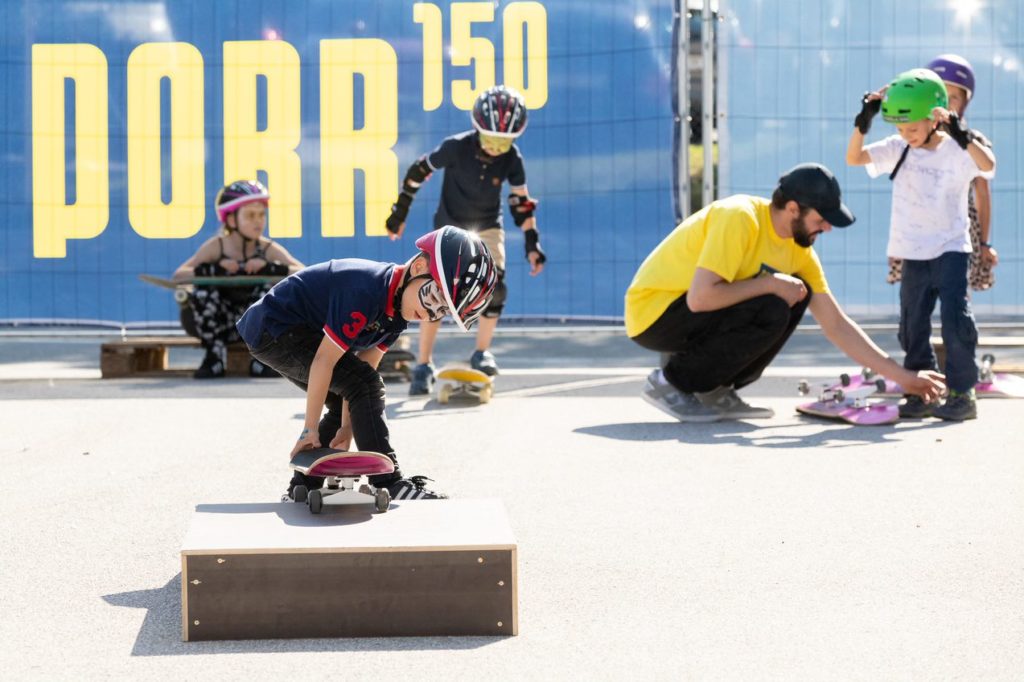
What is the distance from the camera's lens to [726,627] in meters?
3.70

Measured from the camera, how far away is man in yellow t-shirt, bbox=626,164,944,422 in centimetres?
736

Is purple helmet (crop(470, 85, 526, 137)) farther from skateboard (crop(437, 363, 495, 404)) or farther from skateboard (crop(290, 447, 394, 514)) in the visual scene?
skateboard (crop(290, 447, 394, 514))

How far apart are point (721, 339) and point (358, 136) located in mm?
5263

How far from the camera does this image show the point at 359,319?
15.4 ft

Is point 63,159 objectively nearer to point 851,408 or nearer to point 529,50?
point 529,50

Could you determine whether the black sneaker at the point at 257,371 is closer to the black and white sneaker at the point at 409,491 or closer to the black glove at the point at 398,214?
the black glove at the point at 398,214

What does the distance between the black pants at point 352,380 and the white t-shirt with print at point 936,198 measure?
387cm

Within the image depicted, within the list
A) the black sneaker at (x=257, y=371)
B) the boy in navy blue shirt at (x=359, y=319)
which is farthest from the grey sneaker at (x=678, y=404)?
the black sneaker at (x=257, y=371)

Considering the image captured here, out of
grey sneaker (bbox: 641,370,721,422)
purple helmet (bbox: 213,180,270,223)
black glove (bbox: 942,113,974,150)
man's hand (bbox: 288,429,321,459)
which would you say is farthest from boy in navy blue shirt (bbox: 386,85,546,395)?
man's hand (bbox: 288,429,321,459)

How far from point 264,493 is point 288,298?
2.91 feet

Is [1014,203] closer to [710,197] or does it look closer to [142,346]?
[710,197]

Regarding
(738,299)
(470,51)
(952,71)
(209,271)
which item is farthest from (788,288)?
(470,51)

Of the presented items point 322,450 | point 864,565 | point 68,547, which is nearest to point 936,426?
point 864,565

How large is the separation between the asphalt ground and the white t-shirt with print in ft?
2.99
